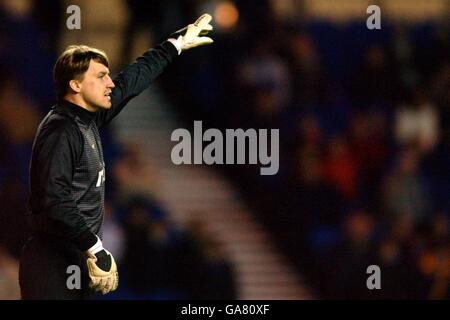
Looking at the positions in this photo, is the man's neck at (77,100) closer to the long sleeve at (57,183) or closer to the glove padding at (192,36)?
the long sleeve at (57,183)

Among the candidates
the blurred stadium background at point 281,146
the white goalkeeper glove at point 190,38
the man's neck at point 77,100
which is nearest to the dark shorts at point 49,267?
the man's neck at point 77,100

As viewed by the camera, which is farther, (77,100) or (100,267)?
(77,100)

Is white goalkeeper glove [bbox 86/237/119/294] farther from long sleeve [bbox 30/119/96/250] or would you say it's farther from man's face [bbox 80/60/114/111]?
man's face [bbox 80/60/114/111]

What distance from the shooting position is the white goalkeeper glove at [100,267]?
3.68 metres

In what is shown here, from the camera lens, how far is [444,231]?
19.8ft

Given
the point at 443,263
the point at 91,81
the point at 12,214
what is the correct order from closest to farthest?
the point at 91,81 < the point at 12,214 < the point at 443,263

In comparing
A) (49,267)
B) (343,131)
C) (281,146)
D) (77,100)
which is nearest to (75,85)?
(77,100)

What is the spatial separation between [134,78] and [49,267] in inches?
39.0

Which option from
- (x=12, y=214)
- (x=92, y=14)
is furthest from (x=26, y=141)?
(x=92, y=14)

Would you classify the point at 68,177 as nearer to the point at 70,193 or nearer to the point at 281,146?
the point at 70,193

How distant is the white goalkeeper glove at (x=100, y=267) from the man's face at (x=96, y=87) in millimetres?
564

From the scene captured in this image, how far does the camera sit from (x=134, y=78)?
4211 millimetres
